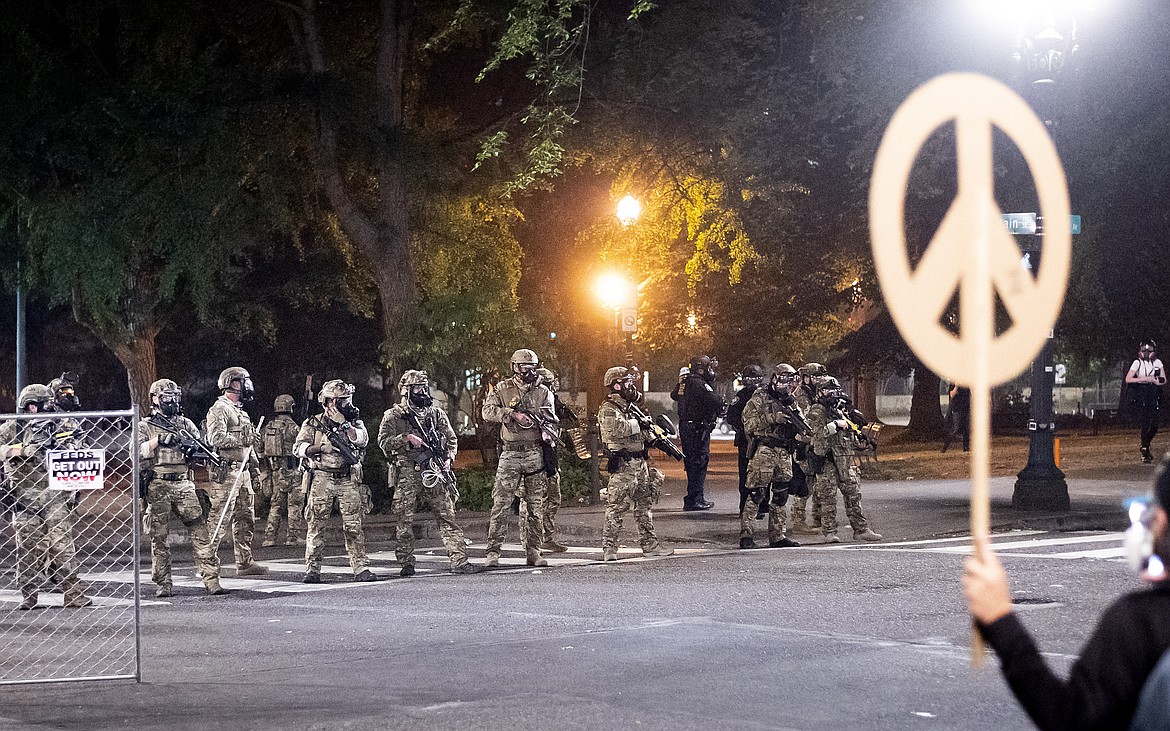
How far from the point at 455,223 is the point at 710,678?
14603 millimetres

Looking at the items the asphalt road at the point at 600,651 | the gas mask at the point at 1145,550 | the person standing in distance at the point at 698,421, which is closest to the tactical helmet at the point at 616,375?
the asphalt road at the point at 600,651

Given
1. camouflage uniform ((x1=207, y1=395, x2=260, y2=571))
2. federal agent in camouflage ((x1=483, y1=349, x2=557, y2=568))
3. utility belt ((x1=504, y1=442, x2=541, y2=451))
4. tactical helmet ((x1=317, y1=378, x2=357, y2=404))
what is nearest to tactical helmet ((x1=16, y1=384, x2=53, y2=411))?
camouflage uniform ((x1=207, y1=395, x2=260, y2=571))

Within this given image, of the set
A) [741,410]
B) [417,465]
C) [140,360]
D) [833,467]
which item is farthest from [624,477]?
[140,360]

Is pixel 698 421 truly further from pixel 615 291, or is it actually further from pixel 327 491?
pixel 327 491

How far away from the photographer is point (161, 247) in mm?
20672

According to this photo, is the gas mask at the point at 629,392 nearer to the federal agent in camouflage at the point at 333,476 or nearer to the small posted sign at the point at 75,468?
the federal agent in camouflage at the point at 333,476

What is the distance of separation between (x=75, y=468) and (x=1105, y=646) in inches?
356

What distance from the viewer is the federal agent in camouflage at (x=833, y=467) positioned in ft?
55.8

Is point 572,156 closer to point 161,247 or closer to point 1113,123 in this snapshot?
point 161,247

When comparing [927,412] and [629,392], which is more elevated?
[629,392]

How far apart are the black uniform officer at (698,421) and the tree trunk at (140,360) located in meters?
9.32

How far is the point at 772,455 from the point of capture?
53.9 ft

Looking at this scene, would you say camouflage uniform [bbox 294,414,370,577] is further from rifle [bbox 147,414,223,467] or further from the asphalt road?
rifle [bbox 147,414,223,467]

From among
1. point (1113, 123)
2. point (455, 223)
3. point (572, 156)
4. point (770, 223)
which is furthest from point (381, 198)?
point (1113, 123)
